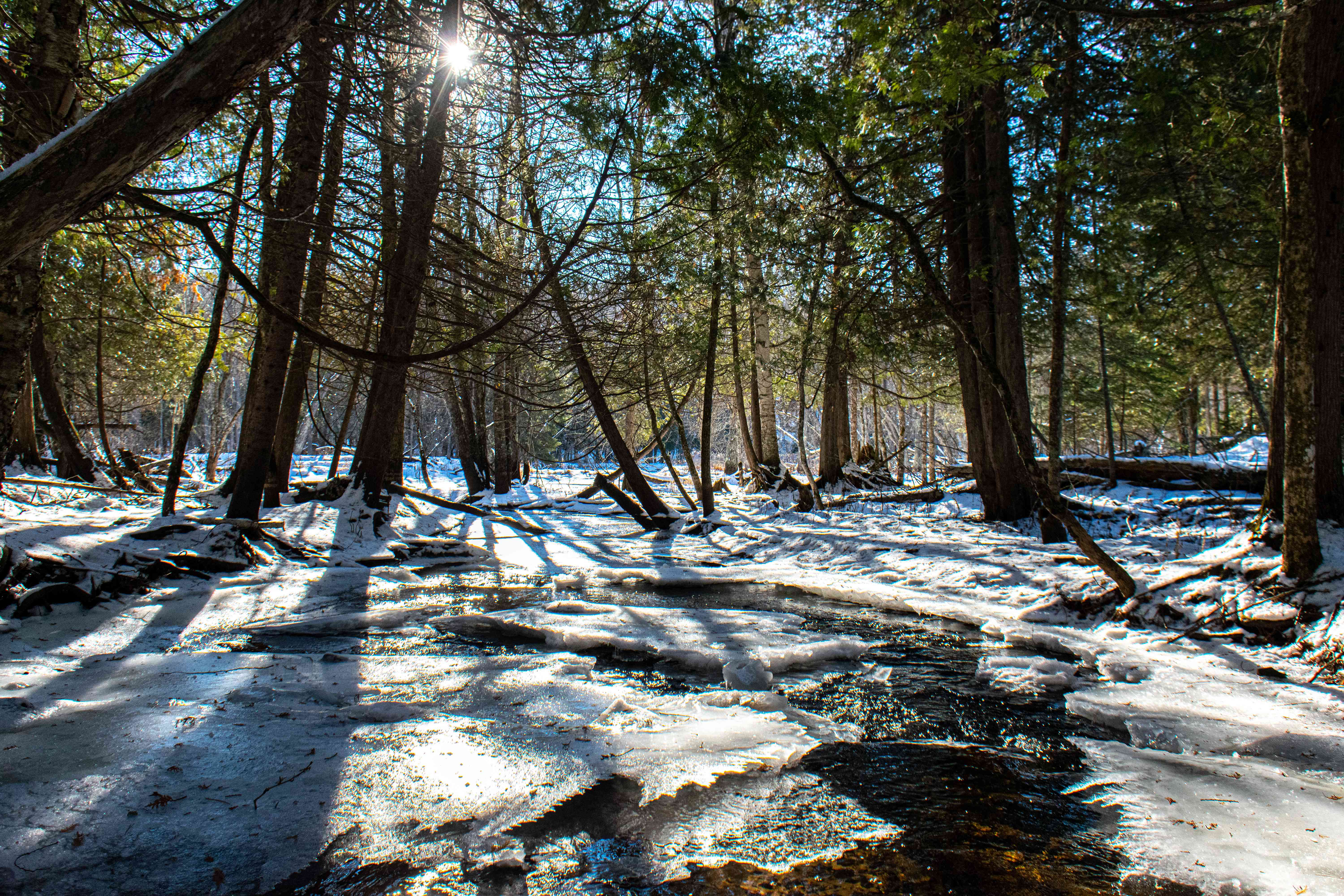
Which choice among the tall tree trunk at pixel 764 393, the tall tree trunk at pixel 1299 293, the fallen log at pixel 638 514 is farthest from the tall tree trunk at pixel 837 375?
the tall tree trunk at pixel 1299 293

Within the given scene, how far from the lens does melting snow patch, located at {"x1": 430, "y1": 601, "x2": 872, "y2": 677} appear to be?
3932 millimetres

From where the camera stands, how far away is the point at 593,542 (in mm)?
9930

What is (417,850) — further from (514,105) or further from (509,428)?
(509,428)

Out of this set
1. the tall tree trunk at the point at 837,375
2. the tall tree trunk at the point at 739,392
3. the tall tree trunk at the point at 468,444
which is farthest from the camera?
the tall tree trunk at the point at 468,444

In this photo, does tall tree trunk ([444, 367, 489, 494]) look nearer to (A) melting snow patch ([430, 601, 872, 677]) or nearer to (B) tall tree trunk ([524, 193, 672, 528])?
(B) tall tree trunk ([524, 193, 672, 528])

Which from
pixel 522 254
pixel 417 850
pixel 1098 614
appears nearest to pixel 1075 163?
pixel 1098 614

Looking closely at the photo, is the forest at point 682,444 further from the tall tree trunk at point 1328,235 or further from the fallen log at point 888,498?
the fallen log at point 888,498

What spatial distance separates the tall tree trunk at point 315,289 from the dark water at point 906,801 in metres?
3.15

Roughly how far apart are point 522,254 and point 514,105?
186 inches

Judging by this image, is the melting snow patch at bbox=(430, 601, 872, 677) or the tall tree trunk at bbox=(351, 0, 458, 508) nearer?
the melting snow patch at bbox=(430, 601, 872, 677)

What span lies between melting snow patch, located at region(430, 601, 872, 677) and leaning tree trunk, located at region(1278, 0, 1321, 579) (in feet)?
9.04

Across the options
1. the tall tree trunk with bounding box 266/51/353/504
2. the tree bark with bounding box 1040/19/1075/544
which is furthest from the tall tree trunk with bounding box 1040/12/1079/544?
the tall tree trunk with bounding box 266/51/353/504

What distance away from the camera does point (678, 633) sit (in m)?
4.47

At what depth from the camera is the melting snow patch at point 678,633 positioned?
3932mm
